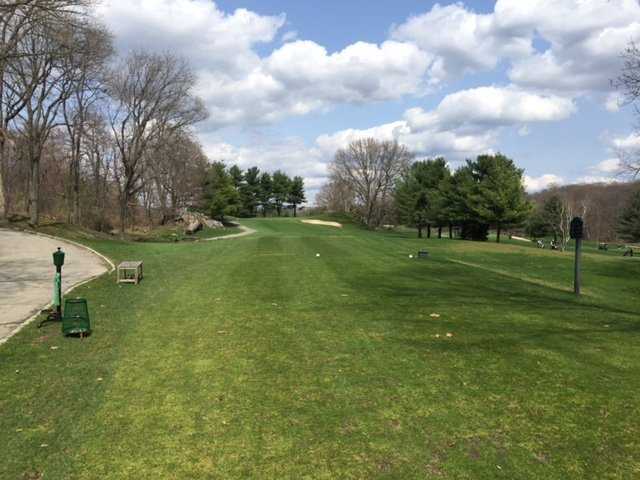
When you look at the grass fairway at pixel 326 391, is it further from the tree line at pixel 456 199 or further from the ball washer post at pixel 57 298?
the tree line at pixel 456 199

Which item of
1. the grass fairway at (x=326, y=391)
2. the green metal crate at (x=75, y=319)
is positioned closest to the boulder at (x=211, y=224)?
the grass fairway at (x=326, y=391)

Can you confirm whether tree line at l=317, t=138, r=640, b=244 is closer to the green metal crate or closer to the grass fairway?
the grass fairway

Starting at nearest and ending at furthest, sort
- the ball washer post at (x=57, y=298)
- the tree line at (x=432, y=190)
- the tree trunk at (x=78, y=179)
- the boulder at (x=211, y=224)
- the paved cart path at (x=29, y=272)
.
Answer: the ball washer post at (x=57, y=298), the paved cart path at (x=29, y=272), the tree trunk at (x=78, y=179), the tree line at (x=432, y=190), the boulder at (x=211, y=224)

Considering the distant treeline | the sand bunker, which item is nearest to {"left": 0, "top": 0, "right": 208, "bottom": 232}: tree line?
the sand bunker

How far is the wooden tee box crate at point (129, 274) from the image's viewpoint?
12.9 metres

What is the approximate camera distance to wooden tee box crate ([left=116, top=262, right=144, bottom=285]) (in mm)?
12875

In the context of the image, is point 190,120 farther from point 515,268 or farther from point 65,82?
point 515,268

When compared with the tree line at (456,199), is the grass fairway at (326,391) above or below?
below

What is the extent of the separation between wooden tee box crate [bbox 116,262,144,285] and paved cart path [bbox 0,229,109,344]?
3.39ft

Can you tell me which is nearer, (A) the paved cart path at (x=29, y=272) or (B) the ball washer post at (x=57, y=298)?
(B) the ball washer post at (x=57, y=298)

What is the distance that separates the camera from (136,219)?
53969 mm

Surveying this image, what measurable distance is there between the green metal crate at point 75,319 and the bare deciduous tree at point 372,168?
66590mm

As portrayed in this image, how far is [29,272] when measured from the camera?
14117 mm

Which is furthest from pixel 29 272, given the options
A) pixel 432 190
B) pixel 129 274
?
pixel 432 190
